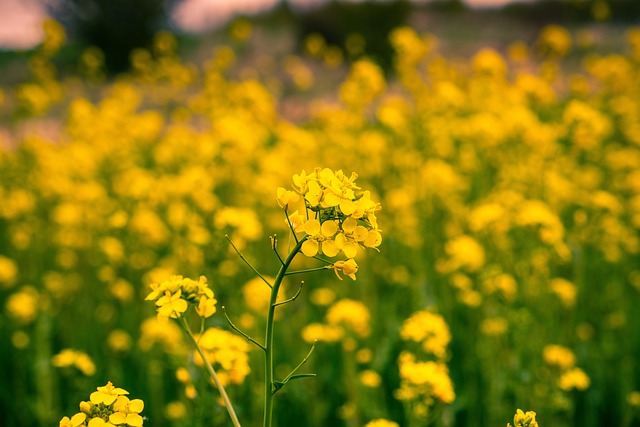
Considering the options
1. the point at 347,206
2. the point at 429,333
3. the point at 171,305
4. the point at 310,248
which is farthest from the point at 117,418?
the point at 429,333

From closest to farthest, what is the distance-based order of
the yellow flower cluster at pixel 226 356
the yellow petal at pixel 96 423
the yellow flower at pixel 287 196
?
1. the yellow petal at pixel 96 423
2. the yellow flower at pixel 287 196
3. the yellow flower cluster at pixel 226 356

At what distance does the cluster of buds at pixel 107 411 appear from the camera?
125 cm

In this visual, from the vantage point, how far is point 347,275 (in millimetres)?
1880

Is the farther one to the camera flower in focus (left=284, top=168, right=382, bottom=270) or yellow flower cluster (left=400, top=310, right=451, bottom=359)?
yellow flower cluster (left=400, top=310, right=451, bottom=359)

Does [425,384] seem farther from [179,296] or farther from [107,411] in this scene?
[107,411]

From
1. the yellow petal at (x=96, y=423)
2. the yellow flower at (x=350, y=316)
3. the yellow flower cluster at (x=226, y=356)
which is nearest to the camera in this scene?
the yellow petal at (x=96, y=423)

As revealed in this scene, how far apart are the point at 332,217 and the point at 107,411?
22.3 inches

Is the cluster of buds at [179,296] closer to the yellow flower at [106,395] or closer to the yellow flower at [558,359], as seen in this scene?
the yellow flower at [106,395]

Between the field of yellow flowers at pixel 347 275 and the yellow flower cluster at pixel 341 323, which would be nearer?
the field of yellow flowers at pixel 347 275

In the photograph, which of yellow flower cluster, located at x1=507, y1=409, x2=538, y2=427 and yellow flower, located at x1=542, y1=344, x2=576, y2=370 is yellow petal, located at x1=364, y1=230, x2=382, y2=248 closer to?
yellow flower cluster, located at x1=507, y1=409, x2=538, y2=427

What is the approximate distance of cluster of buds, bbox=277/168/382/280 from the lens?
1283 millimetres

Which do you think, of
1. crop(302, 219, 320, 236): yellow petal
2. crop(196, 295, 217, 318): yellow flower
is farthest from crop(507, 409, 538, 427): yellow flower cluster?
crop(196, 295, 217, 318): yellow flower

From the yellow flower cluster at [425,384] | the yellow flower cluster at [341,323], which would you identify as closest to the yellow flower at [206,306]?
the yellow flower cluster at [425,384]

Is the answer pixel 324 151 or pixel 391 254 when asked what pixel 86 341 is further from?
pixel 324 151
